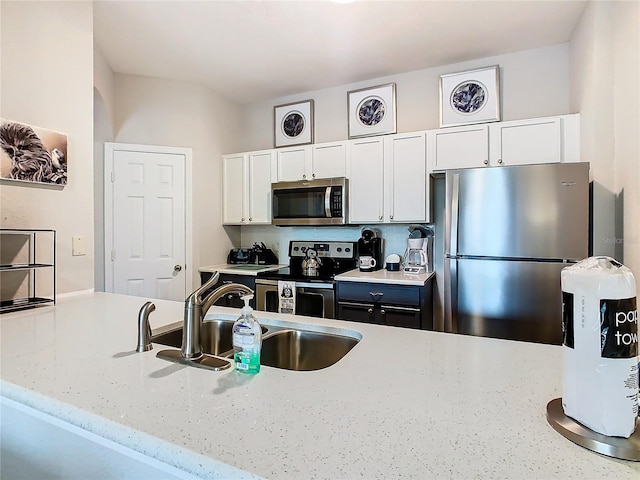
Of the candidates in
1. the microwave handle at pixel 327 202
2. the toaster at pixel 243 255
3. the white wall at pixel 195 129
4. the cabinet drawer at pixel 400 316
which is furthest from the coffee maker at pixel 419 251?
the white wall at pixel 195 129

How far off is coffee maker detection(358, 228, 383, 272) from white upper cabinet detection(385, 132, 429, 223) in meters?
0.33

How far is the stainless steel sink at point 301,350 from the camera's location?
1.34 meters

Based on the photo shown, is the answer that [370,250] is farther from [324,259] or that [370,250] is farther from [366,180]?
[366,180]

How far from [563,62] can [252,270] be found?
3.13 meters

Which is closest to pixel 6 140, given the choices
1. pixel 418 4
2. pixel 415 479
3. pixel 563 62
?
pixel 415 479

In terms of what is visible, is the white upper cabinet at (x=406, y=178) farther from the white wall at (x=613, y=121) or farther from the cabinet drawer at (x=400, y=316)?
the white wall at (x=613, y=121)

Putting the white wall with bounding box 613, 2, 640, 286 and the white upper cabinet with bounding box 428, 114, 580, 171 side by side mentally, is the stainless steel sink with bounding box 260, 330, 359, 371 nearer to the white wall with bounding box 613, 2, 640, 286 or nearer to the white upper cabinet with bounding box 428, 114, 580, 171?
the white wall with bounding box 613, 2, 640, 286

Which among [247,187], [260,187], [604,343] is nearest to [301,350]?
[604,343]

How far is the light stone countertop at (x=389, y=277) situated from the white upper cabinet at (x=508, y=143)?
883 mm

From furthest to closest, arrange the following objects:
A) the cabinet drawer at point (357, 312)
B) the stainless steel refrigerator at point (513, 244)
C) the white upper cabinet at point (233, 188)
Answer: the white upper cabinet at point (233, 188) < the cabinet drawer at point (357, 312) < the stainless steel refrigerator at point (513, 244)

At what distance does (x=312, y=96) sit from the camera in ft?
12.2

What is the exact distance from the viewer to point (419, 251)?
10.1 feet

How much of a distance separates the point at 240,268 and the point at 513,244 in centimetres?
246

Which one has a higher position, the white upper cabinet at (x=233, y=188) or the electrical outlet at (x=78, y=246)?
the white upper cabinet at (x=233, y=188)
